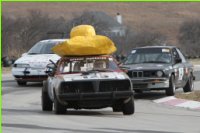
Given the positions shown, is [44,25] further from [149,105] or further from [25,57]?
[149,105]

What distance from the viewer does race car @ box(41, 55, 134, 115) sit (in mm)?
14148

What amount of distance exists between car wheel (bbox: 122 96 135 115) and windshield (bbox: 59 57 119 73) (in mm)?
871

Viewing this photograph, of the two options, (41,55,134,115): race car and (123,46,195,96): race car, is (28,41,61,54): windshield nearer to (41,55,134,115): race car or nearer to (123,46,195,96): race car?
(123,46,195,96): race car

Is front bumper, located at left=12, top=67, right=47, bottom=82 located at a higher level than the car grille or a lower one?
lower

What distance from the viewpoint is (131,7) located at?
462 feet

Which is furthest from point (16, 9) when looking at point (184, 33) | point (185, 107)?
point (185, 107)

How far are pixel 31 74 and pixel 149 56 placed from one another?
5.10m

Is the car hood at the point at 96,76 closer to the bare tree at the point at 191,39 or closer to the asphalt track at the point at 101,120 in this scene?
the asphalt track at the point at 101,120

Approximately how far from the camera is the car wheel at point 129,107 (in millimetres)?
14523

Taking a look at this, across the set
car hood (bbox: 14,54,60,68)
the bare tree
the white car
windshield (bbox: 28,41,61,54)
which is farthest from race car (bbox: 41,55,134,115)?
the bare tree

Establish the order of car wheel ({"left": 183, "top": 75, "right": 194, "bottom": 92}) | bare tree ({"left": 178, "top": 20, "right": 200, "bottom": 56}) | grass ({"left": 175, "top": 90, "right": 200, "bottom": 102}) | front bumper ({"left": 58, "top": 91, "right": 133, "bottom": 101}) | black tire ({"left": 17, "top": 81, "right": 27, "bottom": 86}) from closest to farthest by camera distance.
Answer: front bumper ({"left": 58, "top": 91, "right": 133, "bottom": 101})
grass ({"left": 175, "top": 90, "right": 200, "bottom": 102})
car wheel ({"left": 183, "top": 75, "right": 194, "bottom": 92})
black tire ({"left": 17, "top": 81, "right": 27, "bottom": 86})
bare tree ({"left": 178, "top": 20, "right": 200, "bottom": 56})

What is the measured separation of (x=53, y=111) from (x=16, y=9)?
4238 inches

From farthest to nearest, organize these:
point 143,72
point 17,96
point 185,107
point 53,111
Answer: point 17,96 → point 143,72 → point 185,107 → point 53,111

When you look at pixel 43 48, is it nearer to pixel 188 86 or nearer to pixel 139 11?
pixel 188 86
